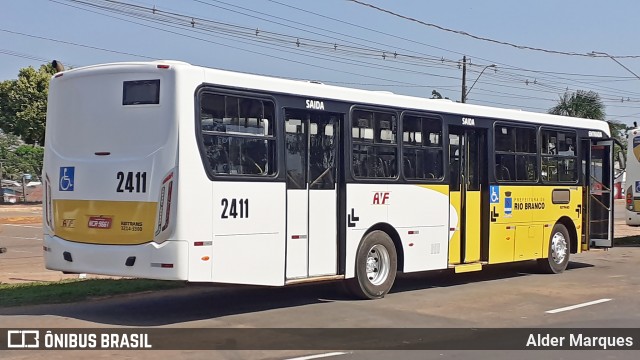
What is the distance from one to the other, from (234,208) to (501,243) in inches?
261

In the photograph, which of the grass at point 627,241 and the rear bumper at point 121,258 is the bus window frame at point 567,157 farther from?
the rear bumper at point 121,258

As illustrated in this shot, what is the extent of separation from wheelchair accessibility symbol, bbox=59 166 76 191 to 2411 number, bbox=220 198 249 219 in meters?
2.15

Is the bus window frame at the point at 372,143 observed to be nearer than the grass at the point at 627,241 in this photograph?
Yes

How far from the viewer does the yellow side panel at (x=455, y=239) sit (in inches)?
549

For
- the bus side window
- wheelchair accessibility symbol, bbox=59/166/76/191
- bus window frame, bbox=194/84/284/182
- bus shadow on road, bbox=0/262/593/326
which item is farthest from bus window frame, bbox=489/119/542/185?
wheelchair accessibility symbol, bbox=59/166/76/191

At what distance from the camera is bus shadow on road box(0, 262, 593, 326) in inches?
419

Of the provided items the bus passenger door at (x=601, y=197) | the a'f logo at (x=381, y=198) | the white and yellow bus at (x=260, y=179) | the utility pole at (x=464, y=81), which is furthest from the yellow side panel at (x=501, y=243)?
the utility pole at (x=464, y=81)

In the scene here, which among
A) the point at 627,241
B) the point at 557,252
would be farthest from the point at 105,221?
the point at 627,241

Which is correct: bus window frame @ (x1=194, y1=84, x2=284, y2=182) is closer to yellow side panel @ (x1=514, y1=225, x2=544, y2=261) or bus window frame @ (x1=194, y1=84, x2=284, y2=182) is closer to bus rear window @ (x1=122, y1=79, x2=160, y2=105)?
bus rear window @ (x1=122, y1=79, x2=160, y2=105)

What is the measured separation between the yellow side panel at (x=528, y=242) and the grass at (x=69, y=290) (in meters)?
6.54

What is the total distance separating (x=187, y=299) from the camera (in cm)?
1241

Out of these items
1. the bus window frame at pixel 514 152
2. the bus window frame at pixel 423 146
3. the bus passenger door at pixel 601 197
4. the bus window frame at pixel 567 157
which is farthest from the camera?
the bus passenger door at pixel 601 197

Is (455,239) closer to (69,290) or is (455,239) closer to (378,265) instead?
(378,265)

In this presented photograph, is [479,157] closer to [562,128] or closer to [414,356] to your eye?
[562,128]
